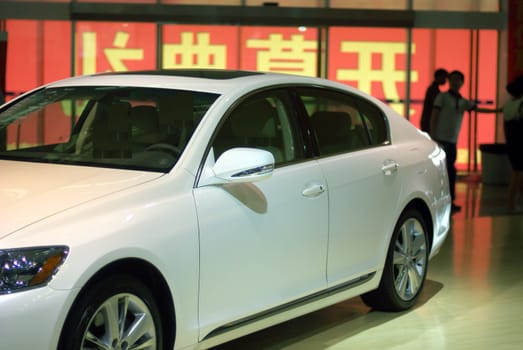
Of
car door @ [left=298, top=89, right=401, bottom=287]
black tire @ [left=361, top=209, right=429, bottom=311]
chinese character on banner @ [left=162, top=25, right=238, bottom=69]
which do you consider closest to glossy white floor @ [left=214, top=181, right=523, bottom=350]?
black tire @ [left=361, top=209, right=429, bottom=311]

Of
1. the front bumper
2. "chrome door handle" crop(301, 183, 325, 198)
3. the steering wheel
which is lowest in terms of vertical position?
the front bumper

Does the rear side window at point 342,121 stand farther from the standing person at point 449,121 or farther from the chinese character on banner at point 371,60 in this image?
the chinese character on banner at point 371,60

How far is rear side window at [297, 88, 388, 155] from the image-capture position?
561 cm

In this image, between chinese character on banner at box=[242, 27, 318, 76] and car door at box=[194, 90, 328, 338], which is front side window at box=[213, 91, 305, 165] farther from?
chinese character on banner at box=[242, 27, 318, 76]

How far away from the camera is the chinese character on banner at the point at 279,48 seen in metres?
17.1

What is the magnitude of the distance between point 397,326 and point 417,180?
0.94 metres

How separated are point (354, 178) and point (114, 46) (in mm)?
11970

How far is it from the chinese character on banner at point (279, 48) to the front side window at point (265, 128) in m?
11.9

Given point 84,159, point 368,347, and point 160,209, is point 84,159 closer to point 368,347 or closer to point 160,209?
point 160,209

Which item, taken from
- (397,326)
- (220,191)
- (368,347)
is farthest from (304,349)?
(220,191)

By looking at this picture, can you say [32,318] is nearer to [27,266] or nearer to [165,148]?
[27,266]

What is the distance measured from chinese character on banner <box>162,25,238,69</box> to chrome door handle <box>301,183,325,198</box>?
11.9 m

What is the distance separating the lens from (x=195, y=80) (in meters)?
5.19

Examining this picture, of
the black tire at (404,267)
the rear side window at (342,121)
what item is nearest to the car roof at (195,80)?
the rear side window at (342,121)
